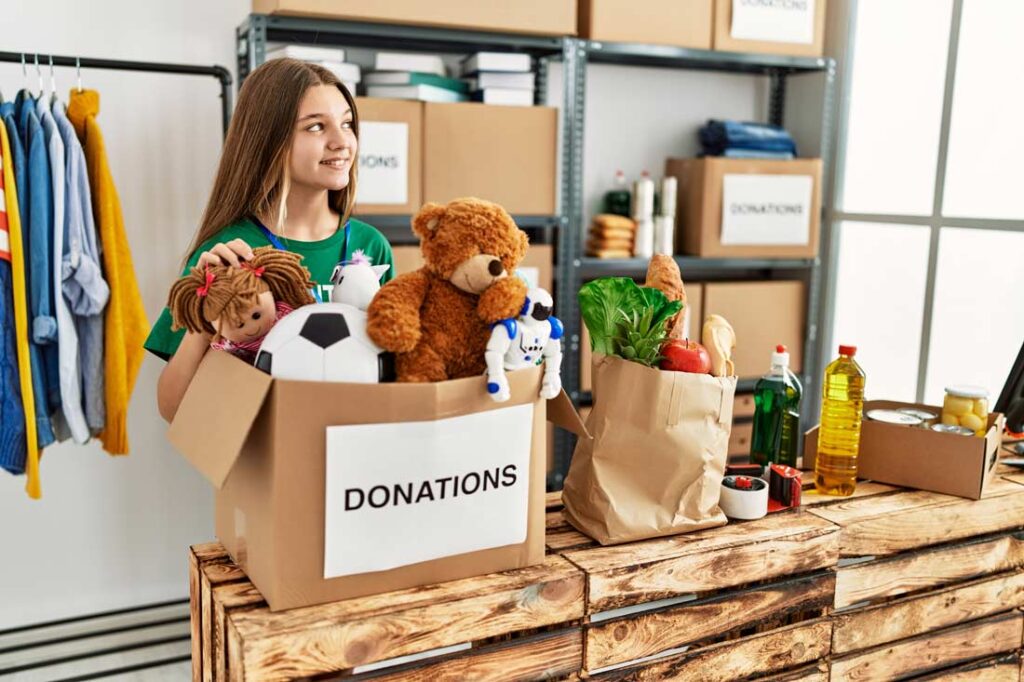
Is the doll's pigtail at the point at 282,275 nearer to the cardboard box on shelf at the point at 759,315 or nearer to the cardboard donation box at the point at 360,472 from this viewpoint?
the cardboard donation box at the point at 360,472

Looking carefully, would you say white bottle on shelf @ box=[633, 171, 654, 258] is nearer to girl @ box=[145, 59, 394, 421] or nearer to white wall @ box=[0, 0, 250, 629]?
white wall @ box=[0, 0, 250, 629]

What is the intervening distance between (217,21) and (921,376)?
2472 mm

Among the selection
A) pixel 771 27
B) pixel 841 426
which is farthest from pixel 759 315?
pixel 841 426

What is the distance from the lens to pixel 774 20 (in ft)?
9.89

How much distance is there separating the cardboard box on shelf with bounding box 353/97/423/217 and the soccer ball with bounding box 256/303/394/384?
1.57 m

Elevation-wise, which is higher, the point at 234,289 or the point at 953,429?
the point at 234,289

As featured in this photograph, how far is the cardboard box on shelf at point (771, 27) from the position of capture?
2.96 m

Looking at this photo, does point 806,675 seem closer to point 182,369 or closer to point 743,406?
point 182,369

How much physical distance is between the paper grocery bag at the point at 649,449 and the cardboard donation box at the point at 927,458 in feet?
1.48

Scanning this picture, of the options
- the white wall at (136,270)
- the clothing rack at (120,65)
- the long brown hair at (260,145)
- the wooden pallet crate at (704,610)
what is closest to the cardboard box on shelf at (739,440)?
the wooden pallet crate at (704,610)

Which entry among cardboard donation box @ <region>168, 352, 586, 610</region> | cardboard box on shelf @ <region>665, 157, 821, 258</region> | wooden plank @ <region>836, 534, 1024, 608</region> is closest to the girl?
cardboard donation box @ <region>168, 352, 586, 610</region>

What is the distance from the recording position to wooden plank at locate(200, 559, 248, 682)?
110 centimetres

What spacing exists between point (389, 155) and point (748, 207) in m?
1.25

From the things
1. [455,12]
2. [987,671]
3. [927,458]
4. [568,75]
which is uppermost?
[455,12]
